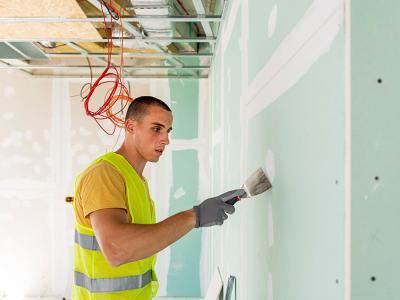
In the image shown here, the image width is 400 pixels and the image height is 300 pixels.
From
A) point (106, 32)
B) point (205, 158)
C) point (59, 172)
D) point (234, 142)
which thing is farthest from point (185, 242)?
point (234, 142)

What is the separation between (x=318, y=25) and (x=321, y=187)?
0.28 meters

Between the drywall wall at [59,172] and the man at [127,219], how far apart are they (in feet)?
7.96

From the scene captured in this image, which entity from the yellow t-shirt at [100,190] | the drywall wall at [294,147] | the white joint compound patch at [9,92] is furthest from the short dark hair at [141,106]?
the white joint compound patch at [9,92]

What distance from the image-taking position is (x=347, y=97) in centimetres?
52

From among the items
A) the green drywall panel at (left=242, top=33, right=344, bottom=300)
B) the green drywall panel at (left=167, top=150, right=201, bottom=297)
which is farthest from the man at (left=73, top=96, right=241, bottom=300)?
the green drywall panel at (left=167, top=150, right=201, bottom=297)

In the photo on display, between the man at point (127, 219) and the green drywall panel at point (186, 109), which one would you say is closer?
the man at point (127, 219)

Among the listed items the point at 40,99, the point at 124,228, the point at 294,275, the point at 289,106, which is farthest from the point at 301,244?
the point at 40,99

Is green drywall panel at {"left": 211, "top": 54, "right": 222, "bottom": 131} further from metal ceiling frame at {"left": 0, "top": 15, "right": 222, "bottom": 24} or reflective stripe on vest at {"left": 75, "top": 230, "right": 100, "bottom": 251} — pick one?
reflective stripe on vest at {"left": 75, "top": 230, "right": 100, "bottom": 251}

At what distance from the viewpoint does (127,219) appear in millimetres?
1492

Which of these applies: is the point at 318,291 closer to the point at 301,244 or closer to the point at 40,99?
the point at 301,244

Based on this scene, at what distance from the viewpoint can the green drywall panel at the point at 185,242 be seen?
4.31 metres
